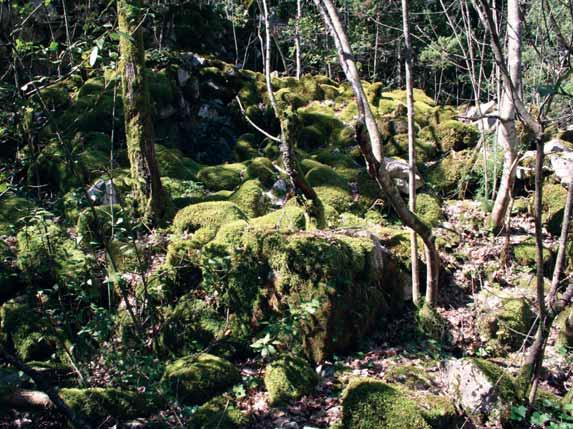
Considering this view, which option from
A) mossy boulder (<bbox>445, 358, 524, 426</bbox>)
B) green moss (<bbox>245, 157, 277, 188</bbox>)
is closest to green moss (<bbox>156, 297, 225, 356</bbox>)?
mossy boulder (<bbox>445, 358, 524, 426</bbox>)

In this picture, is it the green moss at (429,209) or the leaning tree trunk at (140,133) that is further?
the green moss at (429,209)

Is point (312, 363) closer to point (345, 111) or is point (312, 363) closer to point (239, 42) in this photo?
point (345, 111)

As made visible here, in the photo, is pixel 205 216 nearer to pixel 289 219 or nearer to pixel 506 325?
pixel 289 219

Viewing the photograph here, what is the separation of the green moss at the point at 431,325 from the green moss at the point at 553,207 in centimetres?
327

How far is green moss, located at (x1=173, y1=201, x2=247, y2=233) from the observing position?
600 cm

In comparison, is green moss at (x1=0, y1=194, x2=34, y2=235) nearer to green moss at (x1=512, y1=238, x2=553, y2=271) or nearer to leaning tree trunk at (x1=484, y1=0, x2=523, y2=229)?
leaning tree trunk at (x1=484, y1=0, x2=523, y2=229)

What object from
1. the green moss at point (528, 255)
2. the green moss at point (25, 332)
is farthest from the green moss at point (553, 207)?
the green moss at point (25, 332)

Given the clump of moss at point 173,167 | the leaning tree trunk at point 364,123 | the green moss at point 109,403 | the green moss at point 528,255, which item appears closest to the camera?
the leaning tree trunk at point 364,123

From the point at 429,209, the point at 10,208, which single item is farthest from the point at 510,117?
the point at 10,208

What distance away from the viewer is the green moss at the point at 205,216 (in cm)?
600

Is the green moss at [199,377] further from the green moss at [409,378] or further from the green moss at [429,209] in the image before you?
the green moss at [429,209]

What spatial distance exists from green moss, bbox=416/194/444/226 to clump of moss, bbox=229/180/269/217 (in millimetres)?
2671

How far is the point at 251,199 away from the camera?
723cm

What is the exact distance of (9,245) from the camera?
5.80m
